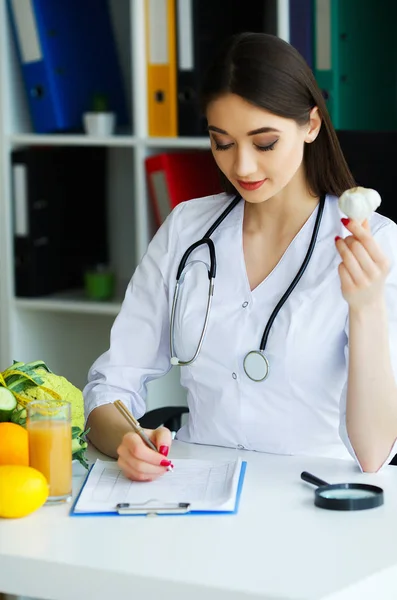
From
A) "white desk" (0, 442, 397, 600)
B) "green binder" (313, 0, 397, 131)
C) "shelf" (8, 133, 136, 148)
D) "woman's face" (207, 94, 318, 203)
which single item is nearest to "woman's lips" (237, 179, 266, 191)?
"woman's face" (207, 94, 318, 203)

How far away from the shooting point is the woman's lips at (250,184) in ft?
5.48

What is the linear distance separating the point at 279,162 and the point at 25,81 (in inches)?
57.4

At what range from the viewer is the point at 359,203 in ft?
4.74

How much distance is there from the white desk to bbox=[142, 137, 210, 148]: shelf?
143cm

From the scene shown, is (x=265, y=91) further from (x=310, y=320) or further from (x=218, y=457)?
(x=218, y=457)

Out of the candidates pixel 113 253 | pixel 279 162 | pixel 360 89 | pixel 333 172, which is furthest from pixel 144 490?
pixel 113 253

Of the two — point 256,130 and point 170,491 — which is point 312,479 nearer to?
point 170,491

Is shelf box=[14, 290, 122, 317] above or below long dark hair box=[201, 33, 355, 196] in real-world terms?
below

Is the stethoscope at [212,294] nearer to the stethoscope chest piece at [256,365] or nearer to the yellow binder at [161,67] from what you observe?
the stethoscope chest piece at [256,365]

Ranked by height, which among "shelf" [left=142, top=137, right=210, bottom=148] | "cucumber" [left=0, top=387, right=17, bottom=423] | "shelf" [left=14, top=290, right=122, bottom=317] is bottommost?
"shelf" [left=14, top=290, right=122, bottom=317]

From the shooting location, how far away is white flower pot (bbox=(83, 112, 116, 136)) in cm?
284

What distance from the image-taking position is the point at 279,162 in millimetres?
1654

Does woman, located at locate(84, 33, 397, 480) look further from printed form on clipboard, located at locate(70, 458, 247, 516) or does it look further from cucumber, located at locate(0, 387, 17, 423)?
cucumber, located at locate(0, 387, 17, 423)

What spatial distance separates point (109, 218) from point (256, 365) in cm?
161
